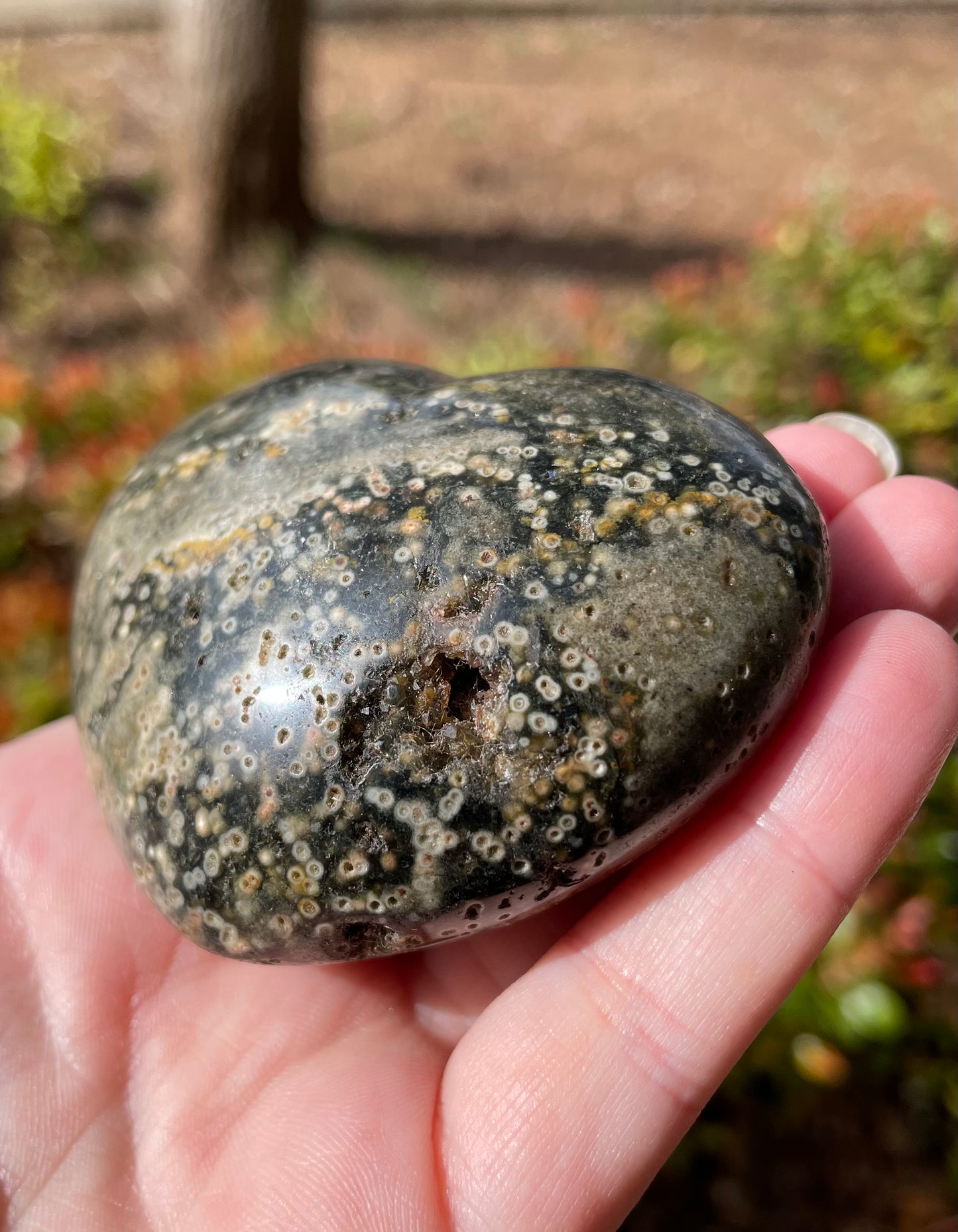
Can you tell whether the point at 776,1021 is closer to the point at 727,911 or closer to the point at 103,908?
the point at 727,911

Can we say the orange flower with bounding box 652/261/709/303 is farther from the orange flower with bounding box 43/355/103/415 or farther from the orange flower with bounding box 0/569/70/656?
the orange flower with bounding box 0/569/70/656

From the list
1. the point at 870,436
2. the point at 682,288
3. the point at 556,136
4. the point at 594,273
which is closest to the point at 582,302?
the point at 682,288

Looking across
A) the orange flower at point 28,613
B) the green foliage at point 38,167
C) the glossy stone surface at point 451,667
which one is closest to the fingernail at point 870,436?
the glossy stone surface at point 451,667

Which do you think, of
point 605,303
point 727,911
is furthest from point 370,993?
point 605,303

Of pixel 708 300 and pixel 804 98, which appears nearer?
pixel 708 300

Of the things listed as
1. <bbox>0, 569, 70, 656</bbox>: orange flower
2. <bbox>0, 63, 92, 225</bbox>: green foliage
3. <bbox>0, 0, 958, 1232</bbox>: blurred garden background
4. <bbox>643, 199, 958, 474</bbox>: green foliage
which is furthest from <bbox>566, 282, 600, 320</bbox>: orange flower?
<bbox>0, 63, 92, 225</bbox>: green foliage

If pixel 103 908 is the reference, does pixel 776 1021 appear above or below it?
below

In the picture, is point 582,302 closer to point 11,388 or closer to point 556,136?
point 11,388

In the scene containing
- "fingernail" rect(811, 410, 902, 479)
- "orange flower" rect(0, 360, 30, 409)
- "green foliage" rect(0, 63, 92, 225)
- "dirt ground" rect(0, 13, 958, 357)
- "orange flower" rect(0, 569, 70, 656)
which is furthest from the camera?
"dirt ground" rect(0, 13, 958, 357)
